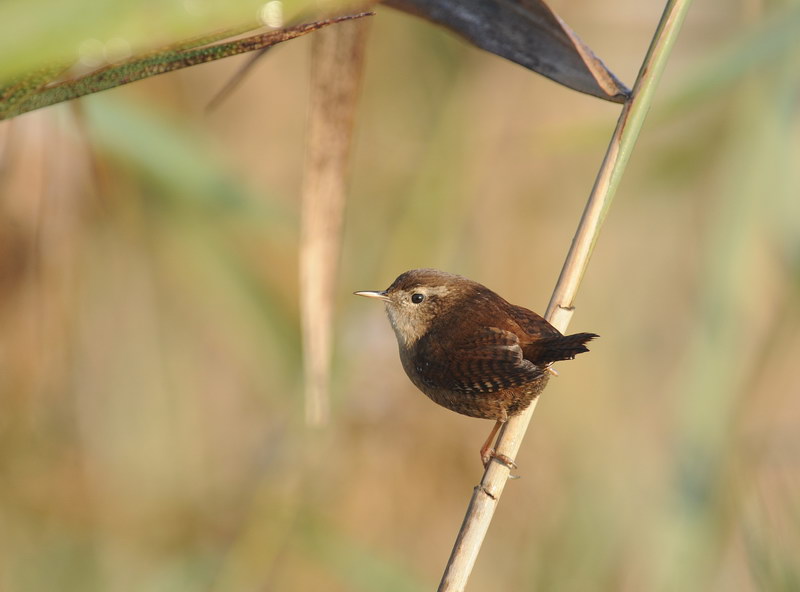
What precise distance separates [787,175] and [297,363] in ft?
5.08

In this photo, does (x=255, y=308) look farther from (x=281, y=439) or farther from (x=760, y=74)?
(x=760, y=74)

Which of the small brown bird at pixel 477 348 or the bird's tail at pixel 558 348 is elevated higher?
the bird's tail at pixel 558 348

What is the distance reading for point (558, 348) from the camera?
1579 mm

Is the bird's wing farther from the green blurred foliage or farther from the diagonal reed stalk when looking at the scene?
the green blurred foliage

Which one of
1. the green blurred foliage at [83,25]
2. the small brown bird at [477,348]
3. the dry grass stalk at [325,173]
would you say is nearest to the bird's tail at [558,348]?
the small brown bird at [477,348]

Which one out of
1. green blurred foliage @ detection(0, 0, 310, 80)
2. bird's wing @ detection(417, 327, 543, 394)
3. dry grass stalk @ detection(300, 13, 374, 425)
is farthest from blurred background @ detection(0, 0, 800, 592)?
green blurred foliage @ detection(0, 0, 310, 80)

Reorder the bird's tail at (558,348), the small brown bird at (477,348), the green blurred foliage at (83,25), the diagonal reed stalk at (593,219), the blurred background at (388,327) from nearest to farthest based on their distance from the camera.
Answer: the green blurred foliage at (83,25) → the diagonal reed stalk at (593,219) → the bird's tail at (558,348) → the small brown bird at (477,348) → the blurred background at (388,327)

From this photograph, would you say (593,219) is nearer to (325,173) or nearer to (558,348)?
(558,348)

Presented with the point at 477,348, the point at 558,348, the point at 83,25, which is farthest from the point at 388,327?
the point at 83,25

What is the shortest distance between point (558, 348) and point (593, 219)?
0.27 metres

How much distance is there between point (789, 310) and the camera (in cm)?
233

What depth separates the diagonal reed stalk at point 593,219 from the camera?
4.42 ft

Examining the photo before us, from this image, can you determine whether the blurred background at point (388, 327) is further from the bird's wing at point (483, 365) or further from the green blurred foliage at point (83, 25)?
the green blurred foliage at point (83, 25)

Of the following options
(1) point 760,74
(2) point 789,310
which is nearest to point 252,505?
(2) point 789,310
